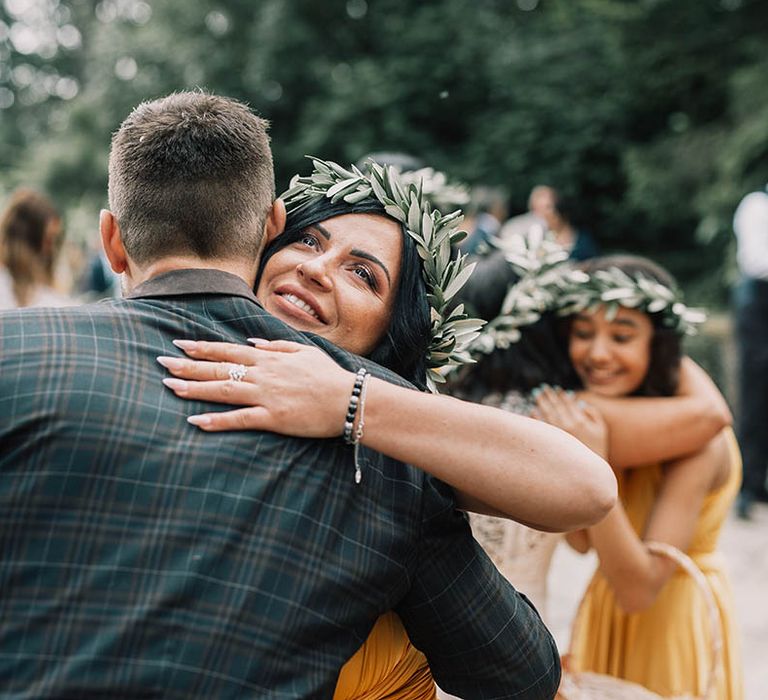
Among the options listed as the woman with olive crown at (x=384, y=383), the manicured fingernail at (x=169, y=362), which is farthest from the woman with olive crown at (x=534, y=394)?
the manicured fingernail at (x=169, y=362)

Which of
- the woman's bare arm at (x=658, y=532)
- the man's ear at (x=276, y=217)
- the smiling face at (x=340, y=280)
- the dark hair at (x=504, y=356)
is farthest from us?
the dark hair at (x=504, y=356)

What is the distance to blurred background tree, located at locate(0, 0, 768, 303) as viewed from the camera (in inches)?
492

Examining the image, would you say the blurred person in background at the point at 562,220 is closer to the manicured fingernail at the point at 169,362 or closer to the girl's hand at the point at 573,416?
the girl's hand at the point at 573,416

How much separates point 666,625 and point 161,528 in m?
2.39

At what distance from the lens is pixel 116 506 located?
1482 mm

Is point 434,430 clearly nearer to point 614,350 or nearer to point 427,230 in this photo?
point 427,230

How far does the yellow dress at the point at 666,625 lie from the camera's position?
3.26m

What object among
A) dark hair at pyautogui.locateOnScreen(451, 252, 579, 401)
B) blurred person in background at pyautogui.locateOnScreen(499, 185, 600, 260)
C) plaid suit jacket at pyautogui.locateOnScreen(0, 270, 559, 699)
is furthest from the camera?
blurred person in background at pyautogui.locateOnScreen(499, 185, 600, 260)

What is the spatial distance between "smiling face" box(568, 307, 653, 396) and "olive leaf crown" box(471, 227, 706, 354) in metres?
0.06

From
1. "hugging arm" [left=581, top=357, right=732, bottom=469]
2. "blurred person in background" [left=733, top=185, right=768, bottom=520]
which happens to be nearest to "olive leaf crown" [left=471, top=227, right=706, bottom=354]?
"hugging arm" [left=581, top=357, right=732, bottom=469]

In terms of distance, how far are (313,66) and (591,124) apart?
5.34 meters

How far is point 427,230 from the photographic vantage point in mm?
2295

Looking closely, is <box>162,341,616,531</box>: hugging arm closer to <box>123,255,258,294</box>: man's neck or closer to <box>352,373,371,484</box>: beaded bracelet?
<box>352,373,371,484</box>: beaded bracelet

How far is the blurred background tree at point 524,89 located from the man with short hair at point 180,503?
10.2m
